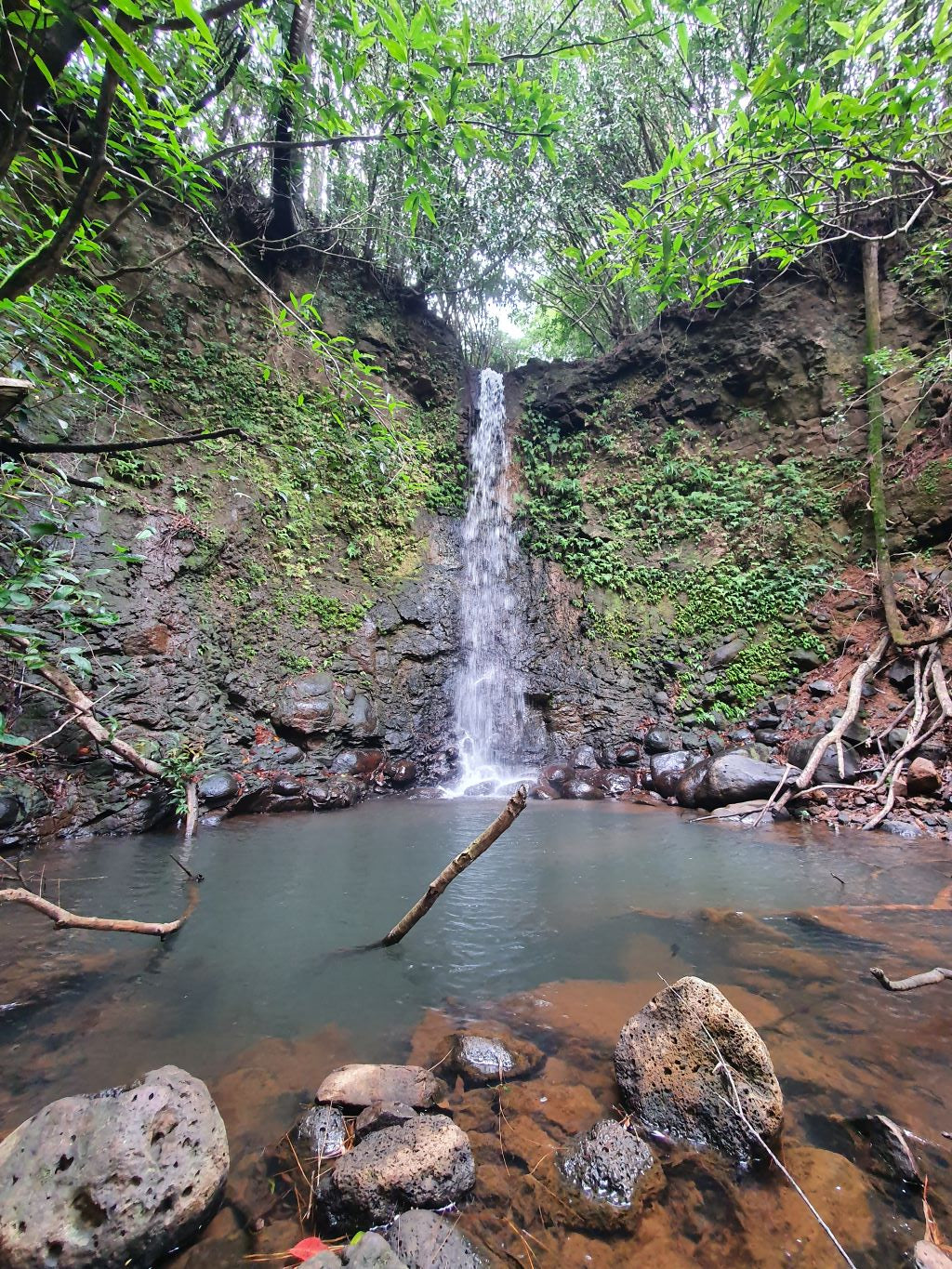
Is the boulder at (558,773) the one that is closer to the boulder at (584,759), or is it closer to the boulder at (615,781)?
the boulder at (584,759)

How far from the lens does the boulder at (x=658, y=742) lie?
850cm

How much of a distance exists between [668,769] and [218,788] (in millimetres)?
6325

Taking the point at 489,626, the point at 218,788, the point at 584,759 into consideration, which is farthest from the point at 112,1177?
the point at 489,626

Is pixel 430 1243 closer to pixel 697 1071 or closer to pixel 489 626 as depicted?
pixel 697 1071

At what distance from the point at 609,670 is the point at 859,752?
4.02m

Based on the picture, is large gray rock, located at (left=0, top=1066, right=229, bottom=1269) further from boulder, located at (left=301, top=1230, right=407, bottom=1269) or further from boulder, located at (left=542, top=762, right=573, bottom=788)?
boulder, located at (left=542, top=762, right=573, bottom=788)

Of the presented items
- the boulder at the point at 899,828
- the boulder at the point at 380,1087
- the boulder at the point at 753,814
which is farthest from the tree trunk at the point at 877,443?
the boulder at the point at 380,1087

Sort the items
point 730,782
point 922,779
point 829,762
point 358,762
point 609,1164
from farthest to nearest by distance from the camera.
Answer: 1. point 358,762
2. point 730,782
3. point 829,762
4. point 922,779
5. point 609,1164

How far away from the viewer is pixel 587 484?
11695 mm

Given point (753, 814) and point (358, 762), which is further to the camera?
point (358, 762)

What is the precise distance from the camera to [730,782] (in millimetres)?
6781

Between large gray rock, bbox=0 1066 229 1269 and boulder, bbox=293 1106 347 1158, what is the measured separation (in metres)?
0.24

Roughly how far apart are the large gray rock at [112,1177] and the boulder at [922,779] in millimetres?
6849

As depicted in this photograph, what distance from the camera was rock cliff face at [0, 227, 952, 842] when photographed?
7164mm
